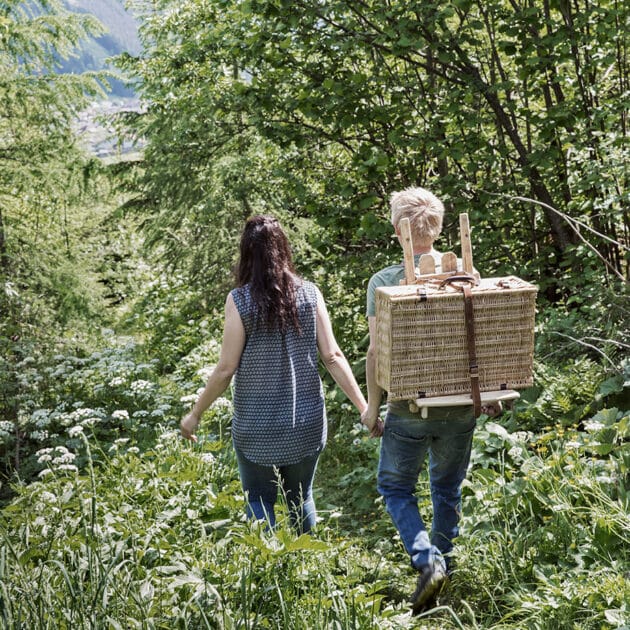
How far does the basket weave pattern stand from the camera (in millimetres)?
3213

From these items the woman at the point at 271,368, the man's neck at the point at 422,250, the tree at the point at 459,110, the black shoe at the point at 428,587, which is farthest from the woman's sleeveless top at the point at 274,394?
the tree at the point at 459,110

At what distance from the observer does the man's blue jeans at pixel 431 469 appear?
11.8ft

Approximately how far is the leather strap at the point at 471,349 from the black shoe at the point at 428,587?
777 mm

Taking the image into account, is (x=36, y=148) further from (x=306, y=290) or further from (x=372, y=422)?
(x=372, y=422)

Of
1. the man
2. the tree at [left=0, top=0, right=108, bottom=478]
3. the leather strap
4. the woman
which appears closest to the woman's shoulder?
the woman

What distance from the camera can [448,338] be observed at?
330 cm

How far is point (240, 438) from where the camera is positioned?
366cm

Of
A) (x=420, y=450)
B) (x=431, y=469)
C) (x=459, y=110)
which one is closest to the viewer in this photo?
(x=420, y=450)

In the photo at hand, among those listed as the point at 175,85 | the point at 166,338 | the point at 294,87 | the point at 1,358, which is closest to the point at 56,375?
the point at 1,358

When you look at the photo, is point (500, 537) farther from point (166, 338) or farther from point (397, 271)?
point (166, 338)

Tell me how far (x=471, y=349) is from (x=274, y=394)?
95cm

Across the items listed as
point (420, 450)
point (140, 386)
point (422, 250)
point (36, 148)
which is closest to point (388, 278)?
point (422, 250)

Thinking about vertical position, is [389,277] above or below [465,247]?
below

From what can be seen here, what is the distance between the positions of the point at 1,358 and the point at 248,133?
14.2 feet
